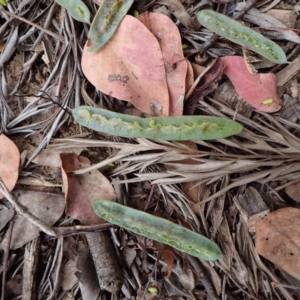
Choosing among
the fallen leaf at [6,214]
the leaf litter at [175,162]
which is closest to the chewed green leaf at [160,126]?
the leaf litter at [175,162]

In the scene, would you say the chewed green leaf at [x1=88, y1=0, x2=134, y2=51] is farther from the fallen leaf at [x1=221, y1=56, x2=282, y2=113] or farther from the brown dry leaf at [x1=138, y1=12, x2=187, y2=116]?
the fallen leaf at [x1=221, y1=56, x2=282, y2=113]

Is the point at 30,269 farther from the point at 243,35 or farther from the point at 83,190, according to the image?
the point at 243,35

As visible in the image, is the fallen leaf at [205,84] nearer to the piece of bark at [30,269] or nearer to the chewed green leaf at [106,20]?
the chewed green leaf at [106,20]

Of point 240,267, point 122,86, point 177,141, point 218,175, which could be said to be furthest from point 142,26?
point 240,267

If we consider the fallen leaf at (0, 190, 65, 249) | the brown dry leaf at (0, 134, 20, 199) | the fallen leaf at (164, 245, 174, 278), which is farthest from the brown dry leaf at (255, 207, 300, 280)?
the brown dry leaf at (0, 134, 20, 199)

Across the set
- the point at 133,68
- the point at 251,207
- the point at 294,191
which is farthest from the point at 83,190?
the point at 294,191
